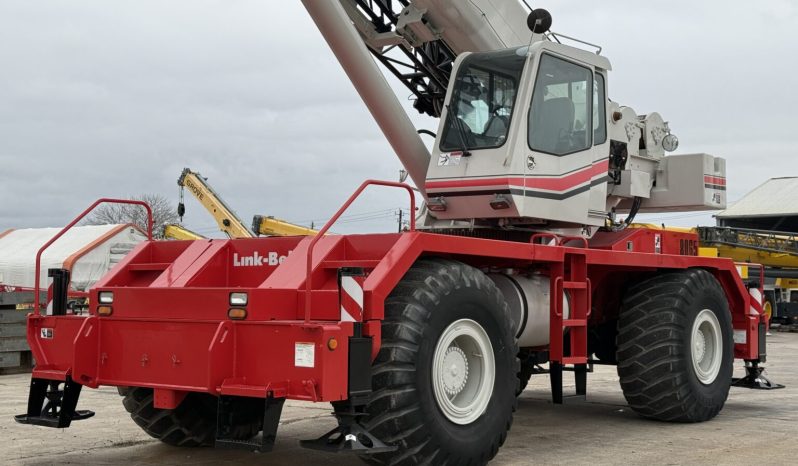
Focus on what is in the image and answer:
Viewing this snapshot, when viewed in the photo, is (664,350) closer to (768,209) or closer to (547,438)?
(547,438)

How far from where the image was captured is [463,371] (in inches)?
268

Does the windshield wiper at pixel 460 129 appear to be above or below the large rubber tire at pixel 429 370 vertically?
above

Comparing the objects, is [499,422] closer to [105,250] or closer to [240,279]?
[240,279]

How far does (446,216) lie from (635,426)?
108 inches

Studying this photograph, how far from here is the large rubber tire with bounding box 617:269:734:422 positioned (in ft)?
29.6

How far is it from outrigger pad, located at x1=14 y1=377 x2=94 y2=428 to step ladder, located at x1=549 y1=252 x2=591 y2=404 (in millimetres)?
3650

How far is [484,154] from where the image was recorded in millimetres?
8430

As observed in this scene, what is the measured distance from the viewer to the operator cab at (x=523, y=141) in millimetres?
8305

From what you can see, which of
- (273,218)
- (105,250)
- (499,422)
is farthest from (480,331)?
(105,250)

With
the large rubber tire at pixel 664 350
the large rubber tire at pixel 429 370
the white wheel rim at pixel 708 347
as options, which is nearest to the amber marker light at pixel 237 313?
the large rubber tire at pixel 429 370

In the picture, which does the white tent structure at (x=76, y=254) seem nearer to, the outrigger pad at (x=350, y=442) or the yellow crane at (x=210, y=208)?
the yellow crane at (x=210, y=208)

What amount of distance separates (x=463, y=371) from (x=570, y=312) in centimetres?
180

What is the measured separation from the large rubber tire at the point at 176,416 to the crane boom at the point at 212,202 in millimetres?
15668

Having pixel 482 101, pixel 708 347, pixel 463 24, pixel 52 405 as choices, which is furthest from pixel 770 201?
pixel 52 405
